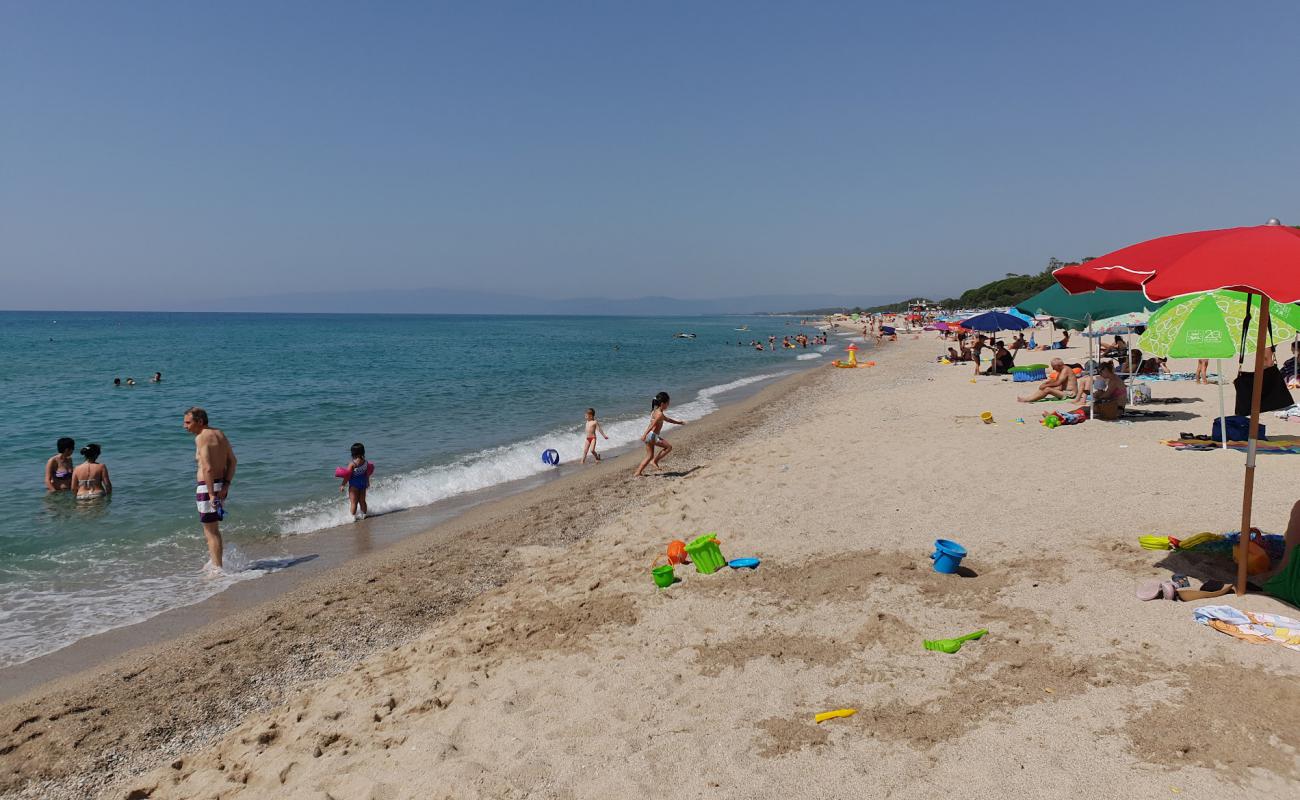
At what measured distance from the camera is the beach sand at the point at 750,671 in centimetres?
342

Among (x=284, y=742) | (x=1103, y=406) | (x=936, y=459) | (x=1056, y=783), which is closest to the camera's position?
(x=1056, y=783)

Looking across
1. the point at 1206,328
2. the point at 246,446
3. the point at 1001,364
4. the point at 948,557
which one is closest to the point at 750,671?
the point at 948,557

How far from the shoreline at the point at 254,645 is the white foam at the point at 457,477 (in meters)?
1.13

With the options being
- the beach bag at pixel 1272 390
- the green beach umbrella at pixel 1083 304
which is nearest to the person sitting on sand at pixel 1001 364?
the green beach umbrella at pixel 1083 304

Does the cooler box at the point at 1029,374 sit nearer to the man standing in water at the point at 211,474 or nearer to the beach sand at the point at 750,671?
the beach sand at the point at 750,671

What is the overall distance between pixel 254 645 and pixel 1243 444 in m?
11.4

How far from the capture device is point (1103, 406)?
1191 centimetres

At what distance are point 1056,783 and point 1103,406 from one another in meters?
10.7

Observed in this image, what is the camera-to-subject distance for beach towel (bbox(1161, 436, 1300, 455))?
848 centimetres

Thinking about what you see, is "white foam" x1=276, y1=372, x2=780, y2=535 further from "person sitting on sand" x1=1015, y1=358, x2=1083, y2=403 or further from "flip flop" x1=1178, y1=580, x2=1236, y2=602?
"flip flop" x1=1178, y1=580, x2=1236, y2=602

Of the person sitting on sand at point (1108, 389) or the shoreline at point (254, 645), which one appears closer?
the shoreline at point (254, 645)

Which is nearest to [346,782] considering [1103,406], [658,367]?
[1103,406]

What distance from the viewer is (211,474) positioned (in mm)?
7512

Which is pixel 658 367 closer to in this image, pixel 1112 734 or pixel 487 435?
pixel 487 435
